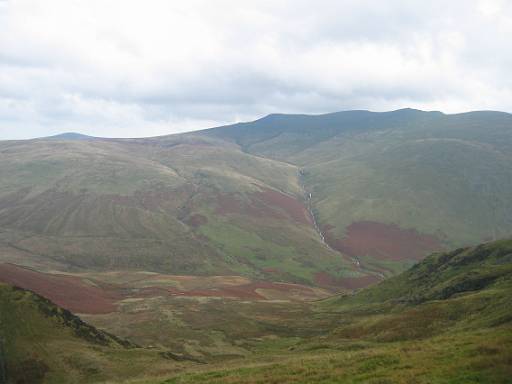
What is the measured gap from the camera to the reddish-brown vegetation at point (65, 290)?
102 metres

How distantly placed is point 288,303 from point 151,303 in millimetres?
31601

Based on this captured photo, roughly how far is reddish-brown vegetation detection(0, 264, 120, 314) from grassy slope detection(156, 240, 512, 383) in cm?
4823

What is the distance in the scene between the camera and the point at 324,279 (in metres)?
176

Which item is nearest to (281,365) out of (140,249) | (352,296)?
(352,296)

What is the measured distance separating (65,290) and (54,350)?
72.5 meters

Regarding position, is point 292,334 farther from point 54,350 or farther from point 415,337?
point 54,350

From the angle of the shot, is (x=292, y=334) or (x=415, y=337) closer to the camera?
(x=415, y=337)

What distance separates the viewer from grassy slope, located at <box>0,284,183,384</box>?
4347cm

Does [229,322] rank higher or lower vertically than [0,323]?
lower

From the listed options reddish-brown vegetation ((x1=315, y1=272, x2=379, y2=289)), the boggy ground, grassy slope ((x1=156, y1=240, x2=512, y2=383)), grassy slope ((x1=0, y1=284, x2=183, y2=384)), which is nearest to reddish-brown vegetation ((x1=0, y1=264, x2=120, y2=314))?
the boggy ground

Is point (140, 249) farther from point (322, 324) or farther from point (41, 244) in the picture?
point (322, 324)

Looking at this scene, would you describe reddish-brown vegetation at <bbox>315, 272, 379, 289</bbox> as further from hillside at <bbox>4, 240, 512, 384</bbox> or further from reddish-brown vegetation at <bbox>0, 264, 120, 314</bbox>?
reddish-brown vegetation at <bbox>0, 264, 120, 314</bbox>

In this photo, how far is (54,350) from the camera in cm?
4734

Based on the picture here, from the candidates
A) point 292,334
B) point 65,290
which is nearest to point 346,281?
point 292,334
